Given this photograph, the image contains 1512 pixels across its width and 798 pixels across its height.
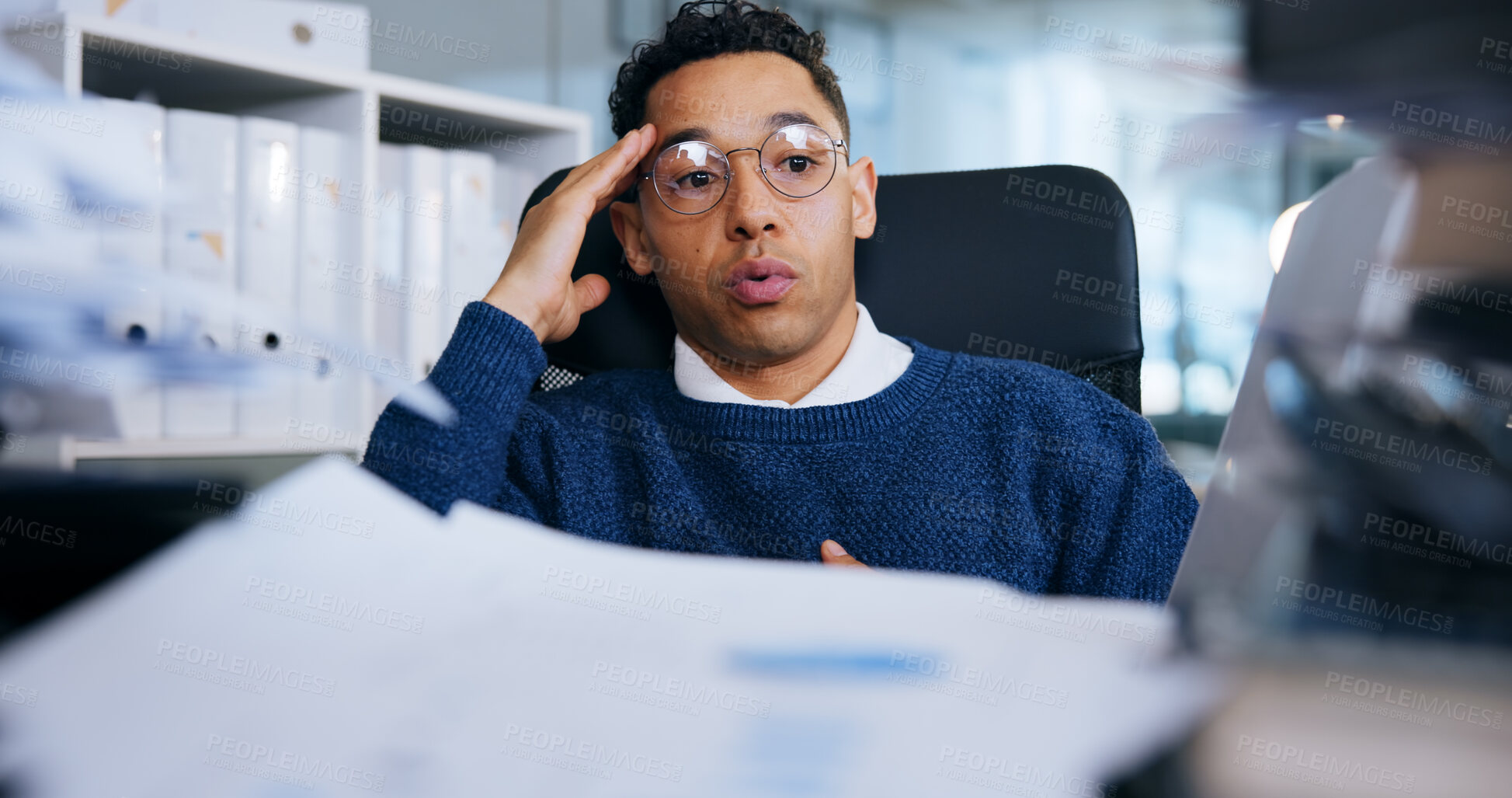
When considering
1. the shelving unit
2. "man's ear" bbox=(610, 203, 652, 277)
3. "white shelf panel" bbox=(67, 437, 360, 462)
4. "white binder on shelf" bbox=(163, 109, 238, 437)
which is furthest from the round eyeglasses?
"white binder on shelf" bbox=(163, 109, 238, 437)

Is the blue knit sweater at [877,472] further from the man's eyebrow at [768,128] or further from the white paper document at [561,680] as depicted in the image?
the white paper document at [561,680]

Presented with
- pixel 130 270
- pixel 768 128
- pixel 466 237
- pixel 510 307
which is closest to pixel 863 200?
pixel 768 128

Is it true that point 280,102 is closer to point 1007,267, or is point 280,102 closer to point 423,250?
point 423,250

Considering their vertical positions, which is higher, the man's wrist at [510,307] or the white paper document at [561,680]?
the man's wrist at [510,307]

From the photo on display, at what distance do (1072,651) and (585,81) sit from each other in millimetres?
2448

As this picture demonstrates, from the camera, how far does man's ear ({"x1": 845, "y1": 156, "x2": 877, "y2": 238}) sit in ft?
3.72

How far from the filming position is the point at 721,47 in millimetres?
1112

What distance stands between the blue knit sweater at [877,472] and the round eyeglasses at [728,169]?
203 millimetres

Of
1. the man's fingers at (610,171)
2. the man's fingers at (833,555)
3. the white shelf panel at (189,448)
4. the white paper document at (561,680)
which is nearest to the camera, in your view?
the white paper document at (561,680)

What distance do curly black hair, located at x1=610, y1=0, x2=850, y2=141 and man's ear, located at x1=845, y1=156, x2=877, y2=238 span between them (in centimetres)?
5

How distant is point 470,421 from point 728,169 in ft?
1.11

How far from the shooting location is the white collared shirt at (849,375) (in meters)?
1.03

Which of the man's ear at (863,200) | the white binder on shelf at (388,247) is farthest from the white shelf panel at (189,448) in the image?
the man's ear at (863,200)

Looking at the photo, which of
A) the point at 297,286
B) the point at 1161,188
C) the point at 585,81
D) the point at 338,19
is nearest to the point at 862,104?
the point at 585,81
